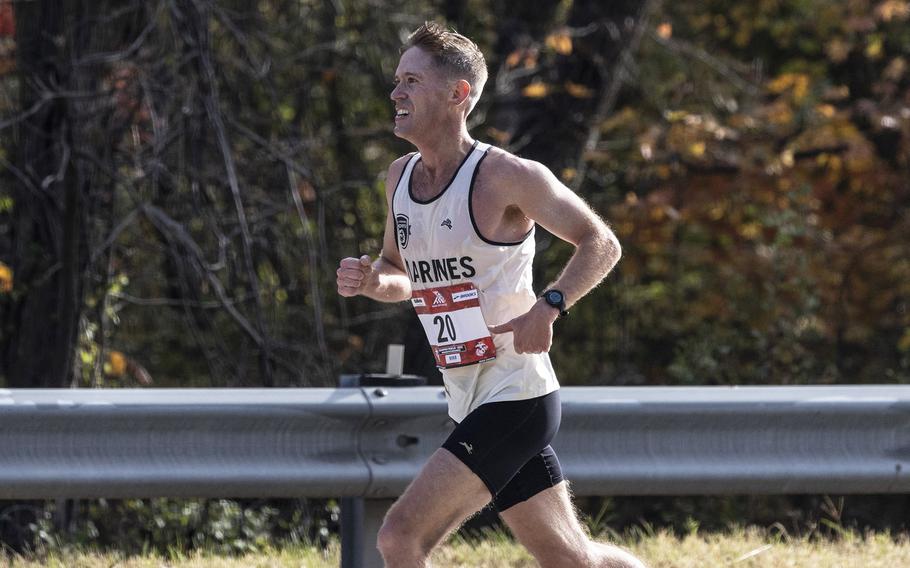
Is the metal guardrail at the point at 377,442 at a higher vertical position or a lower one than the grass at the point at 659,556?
higher

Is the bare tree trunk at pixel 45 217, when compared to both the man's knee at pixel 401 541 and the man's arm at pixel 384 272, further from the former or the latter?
the man's knee at pixel 401 541

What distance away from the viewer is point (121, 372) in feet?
25.6

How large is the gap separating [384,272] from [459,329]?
21.8 inches

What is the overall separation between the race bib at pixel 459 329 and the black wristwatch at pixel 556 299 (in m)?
0.25

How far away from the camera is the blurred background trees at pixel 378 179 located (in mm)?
6914

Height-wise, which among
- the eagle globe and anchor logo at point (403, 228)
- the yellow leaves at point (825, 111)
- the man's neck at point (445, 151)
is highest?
the yellow leaves at point (825, 111)

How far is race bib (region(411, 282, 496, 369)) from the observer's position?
3709mm

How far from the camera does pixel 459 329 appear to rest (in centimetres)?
372

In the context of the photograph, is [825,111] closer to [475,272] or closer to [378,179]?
[378,179]

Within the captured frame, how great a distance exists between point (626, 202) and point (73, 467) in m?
7.23

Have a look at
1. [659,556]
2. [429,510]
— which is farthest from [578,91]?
[429,510]

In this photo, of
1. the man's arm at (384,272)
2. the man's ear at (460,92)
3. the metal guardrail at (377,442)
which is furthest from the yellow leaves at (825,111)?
the man's ear at (460,92)

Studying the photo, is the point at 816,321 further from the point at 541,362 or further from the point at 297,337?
the point at 541,362

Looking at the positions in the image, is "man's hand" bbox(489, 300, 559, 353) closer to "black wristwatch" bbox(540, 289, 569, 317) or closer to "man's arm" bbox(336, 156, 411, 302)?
"black wristwatch" bbox(540, 289, 569, 317)
